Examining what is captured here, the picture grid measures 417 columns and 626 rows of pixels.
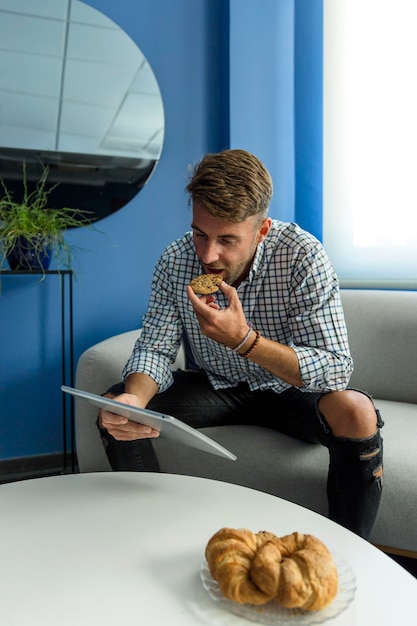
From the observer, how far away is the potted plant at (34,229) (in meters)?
1.95

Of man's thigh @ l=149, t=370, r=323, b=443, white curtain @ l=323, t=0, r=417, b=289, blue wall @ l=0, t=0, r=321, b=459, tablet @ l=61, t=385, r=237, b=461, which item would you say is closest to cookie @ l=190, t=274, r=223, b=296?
man's thigh @ l=149, t=370, r=323, b=443

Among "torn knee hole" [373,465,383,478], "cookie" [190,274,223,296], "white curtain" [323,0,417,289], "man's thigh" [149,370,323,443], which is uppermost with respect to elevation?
"white curtain" [323,0,417,289]

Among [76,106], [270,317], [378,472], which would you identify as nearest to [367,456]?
[378,472]

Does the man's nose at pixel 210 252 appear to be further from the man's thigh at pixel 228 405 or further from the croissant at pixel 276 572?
the croissant at pixel 276 572

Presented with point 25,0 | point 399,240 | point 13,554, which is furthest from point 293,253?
point 25,0

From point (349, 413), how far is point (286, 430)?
0.28 metres

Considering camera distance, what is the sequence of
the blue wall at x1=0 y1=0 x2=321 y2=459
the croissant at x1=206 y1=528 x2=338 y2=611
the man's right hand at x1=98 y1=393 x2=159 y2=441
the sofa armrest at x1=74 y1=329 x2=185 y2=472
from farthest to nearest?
the blue wall at x1=0 y1=0 x2=321 y2=459, the sofa armrest at x1=74 y1=329 x2=185 y2=472, the man's right hand at x1=98 y1=393 x2=159 y2=441, the croissant at x1=206 y1=528 x2=338 y2=611

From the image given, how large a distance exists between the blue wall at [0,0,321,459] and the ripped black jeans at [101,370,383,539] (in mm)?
802

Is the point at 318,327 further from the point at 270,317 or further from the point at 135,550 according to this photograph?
the point at 135,550

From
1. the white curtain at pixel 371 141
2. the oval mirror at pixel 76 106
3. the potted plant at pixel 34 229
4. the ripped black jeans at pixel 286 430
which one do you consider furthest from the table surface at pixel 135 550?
the white curtain at pixel 371 141

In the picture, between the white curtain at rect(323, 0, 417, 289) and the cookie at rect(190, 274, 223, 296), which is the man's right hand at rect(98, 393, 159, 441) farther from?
the white curtain at rect(323, 0, 417, 289)

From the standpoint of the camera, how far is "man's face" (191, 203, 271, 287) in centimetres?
139

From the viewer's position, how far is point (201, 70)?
2.51m

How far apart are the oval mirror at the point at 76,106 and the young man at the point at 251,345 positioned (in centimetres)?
80
